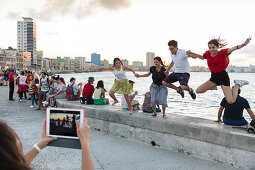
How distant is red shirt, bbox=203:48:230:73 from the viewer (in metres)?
5.26

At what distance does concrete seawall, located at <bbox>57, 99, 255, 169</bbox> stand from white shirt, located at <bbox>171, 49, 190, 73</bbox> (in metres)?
1.38

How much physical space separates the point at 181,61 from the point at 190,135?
2065 millimetres

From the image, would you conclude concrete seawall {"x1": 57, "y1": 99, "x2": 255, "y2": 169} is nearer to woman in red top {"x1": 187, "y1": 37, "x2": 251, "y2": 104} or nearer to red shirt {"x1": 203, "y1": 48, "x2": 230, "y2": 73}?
woman in red top {"x1": 187, "y1": 37, "x2": 251, "y2": 104}

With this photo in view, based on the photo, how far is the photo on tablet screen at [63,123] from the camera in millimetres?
2297

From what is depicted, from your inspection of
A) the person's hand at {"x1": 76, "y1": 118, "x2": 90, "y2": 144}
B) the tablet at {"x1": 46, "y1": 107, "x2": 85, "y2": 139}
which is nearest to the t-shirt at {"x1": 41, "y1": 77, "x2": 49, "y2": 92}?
the tablet at {"x1": 46, "y1": 107, "x2": 85, "y2": 139}

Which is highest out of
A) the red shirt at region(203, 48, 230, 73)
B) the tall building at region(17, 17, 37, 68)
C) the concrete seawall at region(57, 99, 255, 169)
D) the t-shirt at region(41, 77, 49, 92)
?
the tall building at region(17, 17, 37, 68)

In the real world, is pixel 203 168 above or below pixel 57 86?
below

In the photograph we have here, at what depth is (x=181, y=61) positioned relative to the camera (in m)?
6.22

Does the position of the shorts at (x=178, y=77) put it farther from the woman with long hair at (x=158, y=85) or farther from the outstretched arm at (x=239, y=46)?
the outstretched arm at (x=239, y=46)

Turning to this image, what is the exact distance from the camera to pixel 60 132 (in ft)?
7.57

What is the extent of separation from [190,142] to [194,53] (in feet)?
7.35

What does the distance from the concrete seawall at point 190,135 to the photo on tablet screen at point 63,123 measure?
3230 millimetres

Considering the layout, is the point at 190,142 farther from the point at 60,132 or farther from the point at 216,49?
the point at 60,132

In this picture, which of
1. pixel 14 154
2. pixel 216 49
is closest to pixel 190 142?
pixel 216 49
